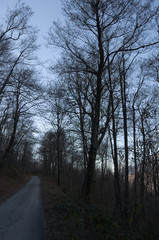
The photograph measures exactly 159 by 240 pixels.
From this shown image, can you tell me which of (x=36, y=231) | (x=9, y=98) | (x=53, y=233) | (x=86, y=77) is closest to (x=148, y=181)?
(x=53, y=233)

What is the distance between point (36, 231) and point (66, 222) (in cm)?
94

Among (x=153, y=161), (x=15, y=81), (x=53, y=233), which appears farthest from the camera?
(x=15, y=81)

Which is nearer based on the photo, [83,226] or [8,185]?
[83,226]

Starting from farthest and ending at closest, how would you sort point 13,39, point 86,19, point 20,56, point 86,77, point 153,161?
point 20,56 → point 13,39 → point 86,77 → point 86,19 → point 153,161

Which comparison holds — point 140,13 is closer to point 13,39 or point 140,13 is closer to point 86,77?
point 86,77

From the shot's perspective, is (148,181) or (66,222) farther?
(148,181)

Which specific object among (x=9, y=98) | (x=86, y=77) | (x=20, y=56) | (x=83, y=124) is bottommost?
(x=83, y=124)

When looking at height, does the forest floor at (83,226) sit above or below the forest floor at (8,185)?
above

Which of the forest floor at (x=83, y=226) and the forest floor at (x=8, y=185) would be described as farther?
the forest floor at (x=8, y=185)

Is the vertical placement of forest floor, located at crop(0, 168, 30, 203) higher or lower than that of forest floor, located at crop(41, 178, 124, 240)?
lower

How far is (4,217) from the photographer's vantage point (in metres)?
6.73

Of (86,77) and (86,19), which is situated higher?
(86,19)

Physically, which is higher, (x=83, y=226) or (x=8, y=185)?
(x=83, y=226)

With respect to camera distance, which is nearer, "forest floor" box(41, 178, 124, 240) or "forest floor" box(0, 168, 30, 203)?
"forest floor" box(41, 178, 124, 240)
